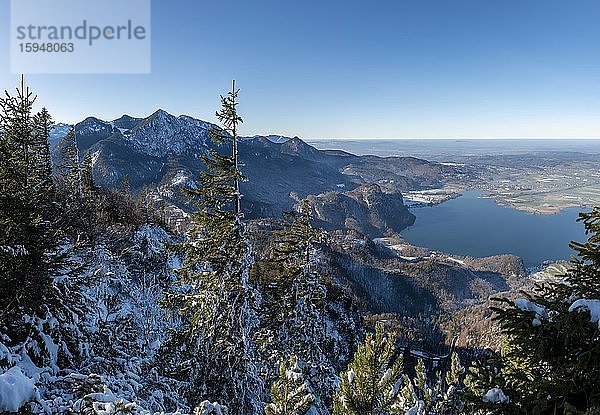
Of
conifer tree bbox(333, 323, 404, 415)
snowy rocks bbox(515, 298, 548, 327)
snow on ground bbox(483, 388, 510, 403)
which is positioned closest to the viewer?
snowy rocks bbox(515, 298, 548, 327)

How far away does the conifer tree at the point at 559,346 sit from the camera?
383cm

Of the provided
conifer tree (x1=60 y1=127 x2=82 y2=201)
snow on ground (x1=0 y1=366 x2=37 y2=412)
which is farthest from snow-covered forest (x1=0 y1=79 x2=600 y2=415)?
conifer tree (x1=60 y1=127 x2=82 y2=201)

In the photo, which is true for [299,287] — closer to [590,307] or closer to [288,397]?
[288,397]

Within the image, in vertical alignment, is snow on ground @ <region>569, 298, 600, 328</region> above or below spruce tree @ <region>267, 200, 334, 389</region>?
above

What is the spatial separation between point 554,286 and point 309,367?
12.3 meters

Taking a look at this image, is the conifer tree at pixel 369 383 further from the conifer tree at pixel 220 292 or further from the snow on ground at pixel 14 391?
the snow on ground at pixel 14 391

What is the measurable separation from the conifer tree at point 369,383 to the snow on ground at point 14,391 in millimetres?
7977

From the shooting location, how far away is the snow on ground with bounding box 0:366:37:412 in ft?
11.1

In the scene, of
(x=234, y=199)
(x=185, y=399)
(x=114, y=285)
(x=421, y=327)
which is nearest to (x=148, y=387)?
(x=185, y=399)

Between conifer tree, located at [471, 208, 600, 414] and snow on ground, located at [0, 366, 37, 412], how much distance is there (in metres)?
5.14

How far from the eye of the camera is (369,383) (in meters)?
9.75

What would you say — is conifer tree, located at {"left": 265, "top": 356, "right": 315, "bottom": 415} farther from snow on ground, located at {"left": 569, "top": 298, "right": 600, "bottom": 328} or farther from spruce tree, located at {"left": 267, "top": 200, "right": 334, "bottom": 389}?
snow on ground, located at {"left": 569, "top": 298, "right": 600, "bottom": 328}

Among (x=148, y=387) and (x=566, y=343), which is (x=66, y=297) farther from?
(x=566, y=343)

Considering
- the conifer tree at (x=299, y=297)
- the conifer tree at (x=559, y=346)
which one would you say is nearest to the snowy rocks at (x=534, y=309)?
the conifer tree at (x=559, y=346)
